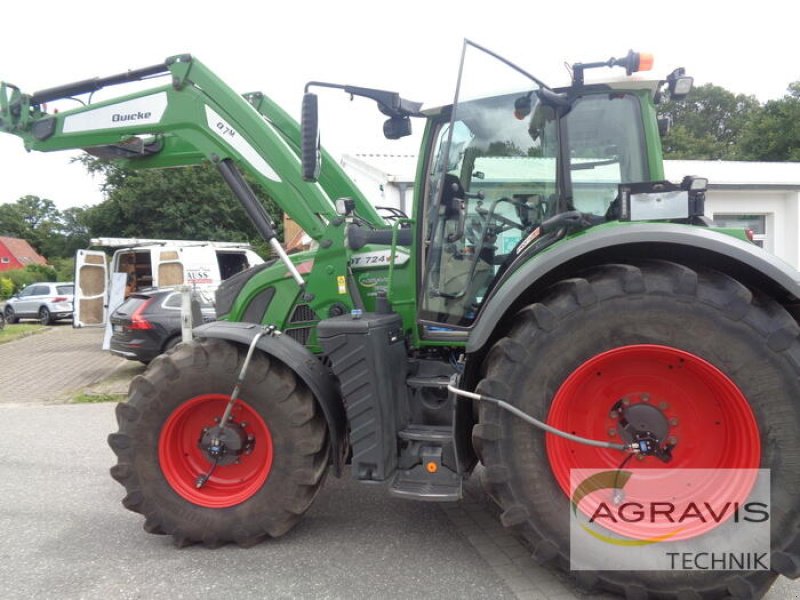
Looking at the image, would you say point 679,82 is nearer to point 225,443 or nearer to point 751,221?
point 225,443

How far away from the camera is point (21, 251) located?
200ft

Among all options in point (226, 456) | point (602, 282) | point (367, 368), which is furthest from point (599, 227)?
point (226, 456)

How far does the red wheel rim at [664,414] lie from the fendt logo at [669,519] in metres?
0.01

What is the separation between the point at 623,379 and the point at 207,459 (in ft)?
7.79

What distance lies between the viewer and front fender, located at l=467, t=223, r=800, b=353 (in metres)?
2.52

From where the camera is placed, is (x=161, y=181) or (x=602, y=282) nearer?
(x=602, y=282)

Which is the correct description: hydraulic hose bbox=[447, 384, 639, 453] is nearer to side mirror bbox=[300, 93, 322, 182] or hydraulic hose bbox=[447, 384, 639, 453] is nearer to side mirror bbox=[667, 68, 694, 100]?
side mirror bbox=[300, 93, 322, 182]

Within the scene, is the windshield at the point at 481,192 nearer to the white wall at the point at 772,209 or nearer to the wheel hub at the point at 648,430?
the wheel hub at the point at 648,430

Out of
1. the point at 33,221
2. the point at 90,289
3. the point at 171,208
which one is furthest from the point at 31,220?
the point at 90,289

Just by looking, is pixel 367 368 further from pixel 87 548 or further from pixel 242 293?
pixel 87 548

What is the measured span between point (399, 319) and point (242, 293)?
1.23 metres

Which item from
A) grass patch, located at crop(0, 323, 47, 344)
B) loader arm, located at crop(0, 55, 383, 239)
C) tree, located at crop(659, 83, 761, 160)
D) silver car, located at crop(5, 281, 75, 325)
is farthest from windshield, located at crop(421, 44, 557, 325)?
tree, located at crop(659, 83, 761, 160)

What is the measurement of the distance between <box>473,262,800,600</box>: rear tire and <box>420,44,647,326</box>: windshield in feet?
1.69

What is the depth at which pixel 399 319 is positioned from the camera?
3482 millimetres
